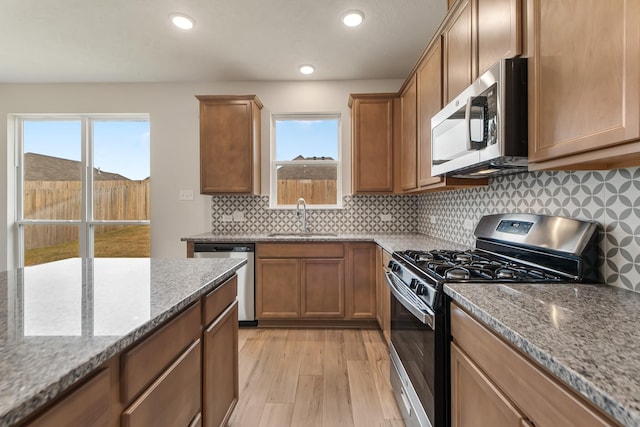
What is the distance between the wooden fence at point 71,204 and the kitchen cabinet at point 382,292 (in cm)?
287

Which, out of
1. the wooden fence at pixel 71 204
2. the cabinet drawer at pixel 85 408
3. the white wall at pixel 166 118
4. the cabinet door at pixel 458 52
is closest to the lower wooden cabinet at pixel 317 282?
the white wall at pixel 166 118

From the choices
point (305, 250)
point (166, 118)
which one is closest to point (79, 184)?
point (166, 118)

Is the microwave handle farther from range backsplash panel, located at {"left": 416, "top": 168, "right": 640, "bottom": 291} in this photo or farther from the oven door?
the oven door

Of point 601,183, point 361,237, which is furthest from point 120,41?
point 601,183

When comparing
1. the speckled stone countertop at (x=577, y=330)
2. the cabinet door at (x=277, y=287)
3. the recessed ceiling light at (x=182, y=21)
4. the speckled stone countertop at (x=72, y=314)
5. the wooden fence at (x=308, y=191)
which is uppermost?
the recessed ceiling light at (x=182, y=21)

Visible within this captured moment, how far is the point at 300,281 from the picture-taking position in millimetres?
2895

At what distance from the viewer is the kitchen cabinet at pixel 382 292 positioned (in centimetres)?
238

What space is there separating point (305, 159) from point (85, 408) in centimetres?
319

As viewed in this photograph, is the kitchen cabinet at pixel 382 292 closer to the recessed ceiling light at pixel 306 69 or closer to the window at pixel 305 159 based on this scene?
the window at pixel 305 159

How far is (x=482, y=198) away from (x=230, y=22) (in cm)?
240

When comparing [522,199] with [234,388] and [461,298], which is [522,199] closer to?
[461,298]

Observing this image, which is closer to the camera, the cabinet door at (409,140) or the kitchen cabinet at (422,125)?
the kitchen cabinet at (422,125)

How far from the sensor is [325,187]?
3.58 m

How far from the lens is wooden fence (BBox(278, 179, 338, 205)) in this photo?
3.58 meters
